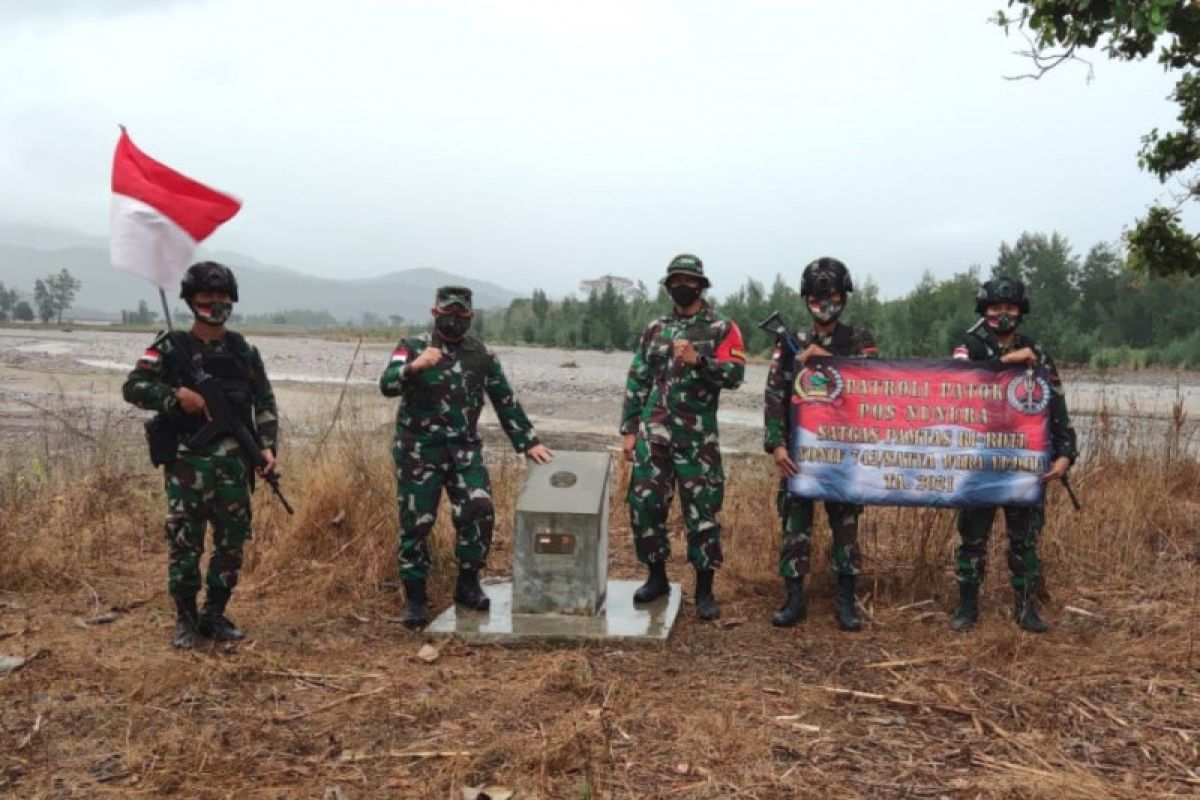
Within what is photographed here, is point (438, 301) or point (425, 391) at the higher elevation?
point (438, 301)

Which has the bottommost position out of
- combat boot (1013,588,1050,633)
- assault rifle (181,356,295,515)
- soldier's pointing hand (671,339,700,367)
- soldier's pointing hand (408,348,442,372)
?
combat boot (1013,588,1050,633)

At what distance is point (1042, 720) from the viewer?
413 centimetres

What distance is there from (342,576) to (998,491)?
4.01 metres

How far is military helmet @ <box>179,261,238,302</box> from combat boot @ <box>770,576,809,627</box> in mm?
3411

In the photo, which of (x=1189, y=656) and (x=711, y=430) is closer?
(x=1189, y=656)

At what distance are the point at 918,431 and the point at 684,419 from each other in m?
1.30

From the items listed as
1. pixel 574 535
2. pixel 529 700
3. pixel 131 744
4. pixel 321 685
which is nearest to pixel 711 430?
pixel 574 535

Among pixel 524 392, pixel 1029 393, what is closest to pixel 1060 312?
pixel 524 392

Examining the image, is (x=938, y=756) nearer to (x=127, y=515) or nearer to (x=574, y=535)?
(x=574, y=535)

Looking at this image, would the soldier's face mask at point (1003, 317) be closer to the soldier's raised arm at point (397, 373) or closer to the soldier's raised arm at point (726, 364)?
the soldier's raised arm at point (726, 364)

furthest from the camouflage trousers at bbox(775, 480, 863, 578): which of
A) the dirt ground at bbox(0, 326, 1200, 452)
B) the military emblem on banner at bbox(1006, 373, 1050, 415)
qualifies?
Answer: the dirt ground at bbox(0, 326, 1200, 452)

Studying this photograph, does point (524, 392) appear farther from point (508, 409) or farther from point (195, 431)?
point (195, 431)

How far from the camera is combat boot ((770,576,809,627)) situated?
5.55 m

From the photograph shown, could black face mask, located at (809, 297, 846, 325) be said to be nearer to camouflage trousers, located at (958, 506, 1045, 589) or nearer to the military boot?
camouflage trousers, located at (958, 506, 1045, 589)
